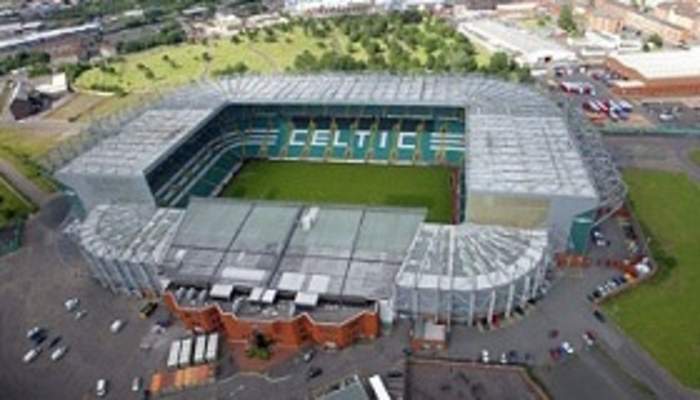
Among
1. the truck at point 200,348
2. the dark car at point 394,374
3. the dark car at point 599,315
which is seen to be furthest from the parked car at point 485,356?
the truck at point 200,348

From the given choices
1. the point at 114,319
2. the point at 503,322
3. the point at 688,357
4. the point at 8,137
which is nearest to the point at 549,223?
the point at 503,322

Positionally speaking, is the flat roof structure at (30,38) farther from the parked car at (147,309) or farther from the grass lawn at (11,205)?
the parked car at (147,309)

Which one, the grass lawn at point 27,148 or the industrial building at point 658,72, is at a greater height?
the industrial building at point 658,72

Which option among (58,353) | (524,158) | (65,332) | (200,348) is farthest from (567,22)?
(58,353)

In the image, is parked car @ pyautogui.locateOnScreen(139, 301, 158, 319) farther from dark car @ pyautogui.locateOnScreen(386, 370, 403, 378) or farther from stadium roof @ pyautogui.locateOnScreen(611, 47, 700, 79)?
stadium roof @ pyautogui.locateOnScreen(611, 47, 700, 79)

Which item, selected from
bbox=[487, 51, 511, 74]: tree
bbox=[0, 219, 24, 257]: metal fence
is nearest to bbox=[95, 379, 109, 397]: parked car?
bbox=[0, 219, 24, 257]: metal fence

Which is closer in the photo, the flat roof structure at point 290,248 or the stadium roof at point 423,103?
the flat roof structure at point 290,248
